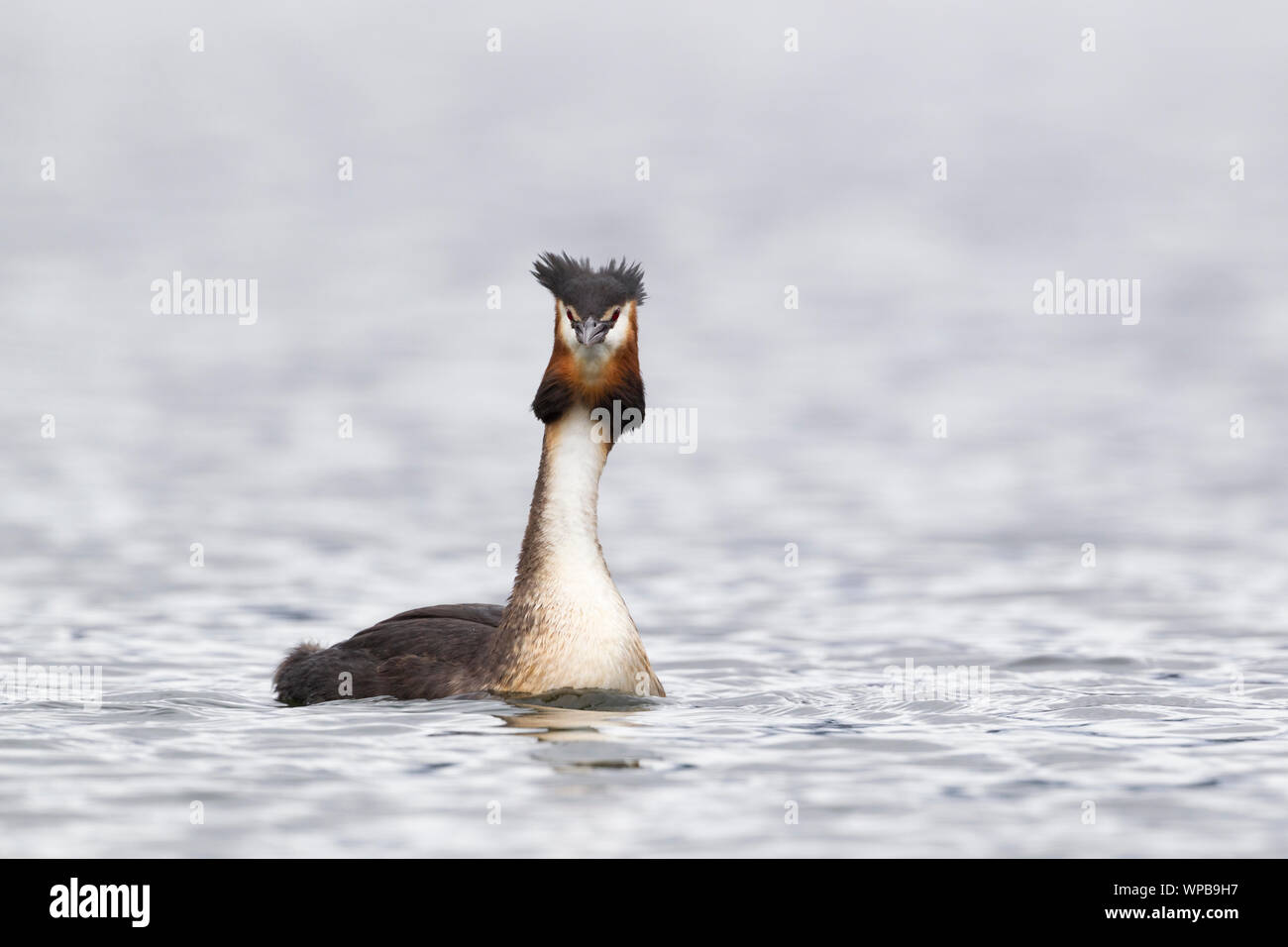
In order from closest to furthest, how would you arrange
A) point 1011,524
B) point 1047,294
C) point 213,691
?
point 213,691 < point 1011,524 < point 1047,294

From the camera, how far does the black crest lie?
12.2 metres

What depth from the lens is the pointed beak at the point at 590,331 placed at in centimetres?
1195

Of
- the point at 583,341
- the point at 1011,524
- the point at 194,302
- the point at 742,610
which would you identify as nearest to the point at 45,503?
the point at 742,610

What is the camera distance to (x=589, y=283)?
12.2 meters

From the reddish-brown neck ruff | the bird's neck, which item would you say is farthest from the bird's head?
the bird's neck

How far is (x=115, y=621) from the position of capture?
16656 millimetres

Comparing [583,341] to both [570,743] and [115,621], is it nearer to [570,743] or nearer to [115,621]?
[570,743]

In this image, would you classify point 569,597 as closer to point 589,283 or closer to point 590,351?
point 590,351

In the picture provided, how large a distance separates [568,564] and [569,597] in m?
0.22

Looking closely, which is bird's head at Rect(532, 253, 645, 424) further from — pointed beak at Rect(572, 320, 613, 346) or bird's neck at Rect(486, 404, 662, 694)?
bird's neck at Rect(486, 404, 662, 694)

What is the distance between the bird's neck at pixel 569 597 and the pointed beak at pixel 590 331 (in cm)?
52

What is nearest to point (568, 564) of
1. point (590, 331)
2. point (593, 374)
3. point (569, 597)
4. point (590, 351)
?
point (569, 597)

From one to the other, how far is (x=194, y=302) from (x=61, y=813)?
32726mm

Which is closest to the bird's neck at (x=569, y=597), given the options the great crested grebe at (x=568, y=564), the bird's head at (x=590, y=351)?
the great crested grebe at (x=568, y=564)
